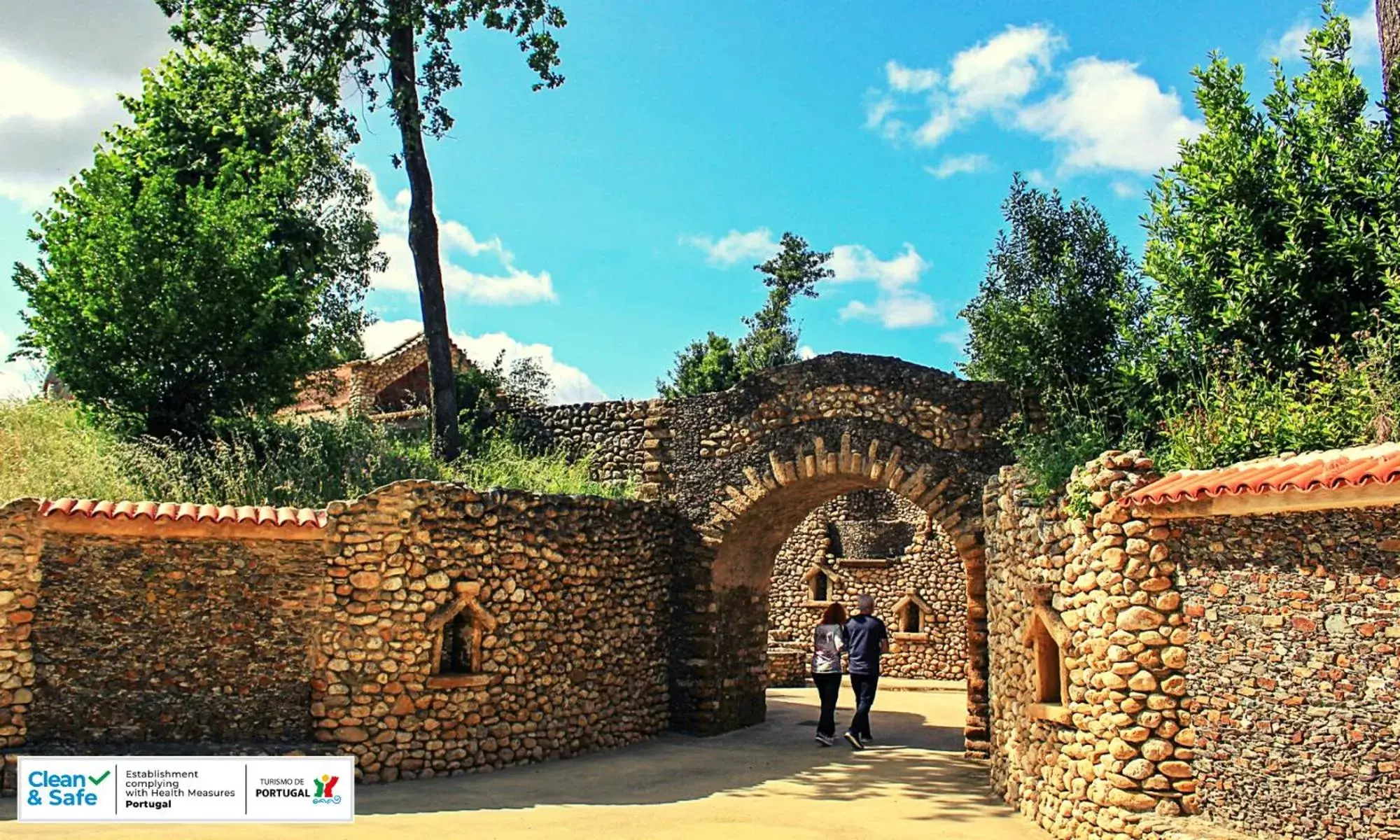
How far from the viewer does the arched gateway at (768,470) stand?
461 inches

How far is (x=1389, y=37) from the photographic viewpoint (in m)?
9.85

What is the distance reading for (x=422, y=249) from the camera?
47.6 feet

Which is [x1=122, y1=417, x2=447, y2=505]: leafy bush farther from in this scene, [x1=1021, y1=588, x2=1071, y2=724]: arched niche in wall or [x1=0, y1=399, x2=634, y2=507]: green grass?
[x1=1021, y1=588, x2=1071, y2=724]: arched niche in wall

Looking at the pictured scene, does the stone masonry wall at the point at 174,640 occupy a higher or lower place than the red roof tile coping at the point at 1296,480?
lower

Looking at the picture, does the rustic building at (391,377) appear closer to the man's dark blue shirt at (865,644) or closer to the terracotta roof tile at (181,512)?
the man's dark blue shirt at (865,644)

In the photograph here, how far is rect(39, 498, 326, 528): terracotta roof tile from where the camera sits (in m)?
8.20

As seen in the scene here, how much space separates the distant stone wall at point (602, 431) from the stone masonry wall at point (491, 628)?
1311 millimetres

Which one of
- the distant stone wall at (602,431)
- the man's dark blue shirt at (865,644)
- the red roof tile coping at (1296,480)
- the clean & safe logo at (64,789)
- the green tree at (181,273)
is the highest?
the green tree at (181,273)

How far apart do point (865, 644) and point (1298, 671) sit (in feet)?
23.5

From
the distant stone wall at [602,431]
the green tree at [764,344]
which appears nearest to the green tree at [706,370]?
the green tree at [764,344]

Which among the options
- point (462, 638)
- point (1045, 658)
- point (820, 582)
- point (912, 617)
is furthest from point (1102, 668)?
point (820, 582)

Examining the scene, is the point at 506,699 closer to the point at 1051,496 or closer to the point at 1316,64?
the point at 1051,496

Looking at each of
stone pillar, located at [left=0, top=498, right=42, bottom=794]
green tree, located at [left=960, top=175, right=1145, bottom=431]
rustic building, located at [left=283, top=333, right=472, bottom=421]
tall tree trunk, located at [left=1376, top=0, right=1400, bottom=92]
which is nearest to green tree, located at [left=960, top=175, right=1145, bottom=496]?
green tree, located at [left=960, top=175, right=1145, bottom=431]

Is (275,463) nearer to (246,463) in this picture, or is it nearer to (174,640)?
(246,463)
